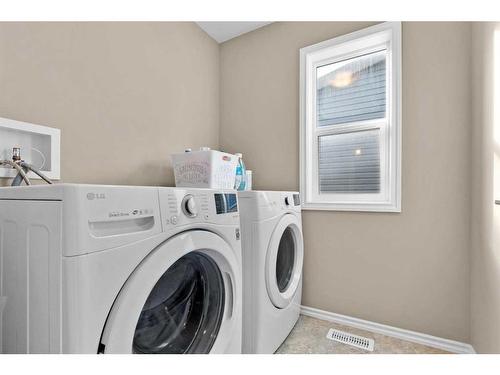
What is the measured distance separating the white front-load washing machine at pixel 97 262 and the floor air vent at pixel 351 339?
1055mm

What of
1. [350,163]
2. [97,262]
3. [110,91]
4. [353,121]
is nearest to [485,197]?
[350,163]

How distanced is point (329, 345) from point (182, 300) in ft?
3.43

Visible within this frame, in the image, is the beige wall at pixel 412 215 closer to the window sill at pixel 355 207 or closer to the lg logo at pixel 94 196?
the window sill at pixel 355 207

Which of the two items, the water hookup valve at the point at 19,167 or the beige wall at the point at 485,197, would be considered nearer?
the water hookup valve at the point at 19,167

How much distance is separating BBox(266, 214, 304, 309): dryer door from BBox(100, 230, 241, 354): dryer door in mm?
411

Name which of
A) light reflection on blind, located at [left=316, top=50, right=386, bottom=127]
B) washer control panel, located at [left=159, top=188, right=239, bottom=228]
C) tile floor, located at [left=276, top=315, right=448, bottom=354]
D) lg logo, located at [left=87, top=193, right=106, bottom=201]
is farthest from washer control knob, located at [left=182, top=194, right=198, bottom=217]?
light reflection on blind, located at [left=316, top=50, right=386, bottom=127]

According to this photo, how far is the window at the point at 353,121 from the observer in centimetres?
156

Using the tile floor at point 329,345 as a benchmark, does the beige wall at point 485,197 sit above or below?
above

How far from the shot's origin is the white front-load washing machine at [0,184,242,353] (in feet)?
1.76

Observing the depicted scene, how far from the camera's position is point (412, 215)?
1.49 m

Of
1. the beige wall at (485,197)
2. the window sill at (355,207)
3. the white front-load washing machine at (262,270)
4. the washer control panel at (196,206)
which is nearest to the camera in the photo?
the washer control panel at (196,206)

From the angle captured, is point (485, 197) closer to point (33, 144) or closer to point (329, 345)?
point (329, 345)

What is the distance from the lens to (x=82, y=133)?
1.25m

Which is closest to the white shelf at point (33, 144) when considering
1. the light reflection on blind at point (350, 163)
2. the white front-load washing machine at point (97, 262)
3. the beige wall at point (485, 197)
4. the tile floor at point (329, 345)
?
the white front-load washing machine at point (97, 262)
